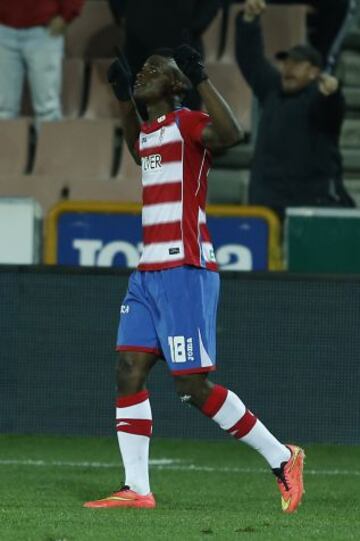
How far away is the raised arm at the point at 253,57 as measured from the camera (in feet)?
38.0

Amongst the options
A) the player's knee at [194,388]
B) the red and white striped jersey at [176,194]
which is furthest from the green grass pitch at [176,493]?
the red and white striped jersey at [176,194]

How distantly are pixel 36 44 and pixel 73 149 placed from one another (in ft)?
2.76

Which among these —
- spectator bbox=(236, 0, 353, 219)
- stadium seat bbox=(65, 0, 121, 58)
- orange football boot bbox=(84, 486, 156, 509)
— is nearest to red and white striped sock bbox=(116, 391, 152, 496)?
orange football boot bbox=(84, 486, 156, 509)

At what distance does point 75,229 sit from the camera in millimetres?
10133

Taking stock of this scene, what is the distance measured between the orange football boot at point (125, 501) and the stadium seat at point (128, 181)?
5.25 meters

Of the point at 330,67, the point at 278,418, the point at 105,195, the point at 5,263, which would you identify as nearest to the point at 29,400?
the point at 5,263

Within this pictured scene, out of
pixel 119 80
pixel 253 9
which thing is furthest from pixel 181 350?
pixel 253 9

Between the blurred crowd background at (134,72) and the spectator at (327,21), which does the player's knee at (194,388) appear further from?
the spectator at (327,21)

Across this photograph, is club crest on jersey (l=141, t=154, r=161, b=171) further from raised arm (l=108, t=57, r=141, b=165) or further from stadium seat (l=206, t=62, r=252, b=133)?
stadium seat (l=206, t=62, r=252, b=133)

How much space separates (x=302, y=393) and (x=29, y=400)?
1527 millimetres

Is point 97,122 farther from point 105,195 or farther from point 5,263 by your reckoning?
point 5,263

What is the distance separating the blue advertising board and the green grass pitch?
112 centimetres

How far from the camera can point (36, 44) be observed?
495 inches

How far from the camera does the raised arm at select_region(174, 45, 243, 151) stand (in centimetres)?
673
